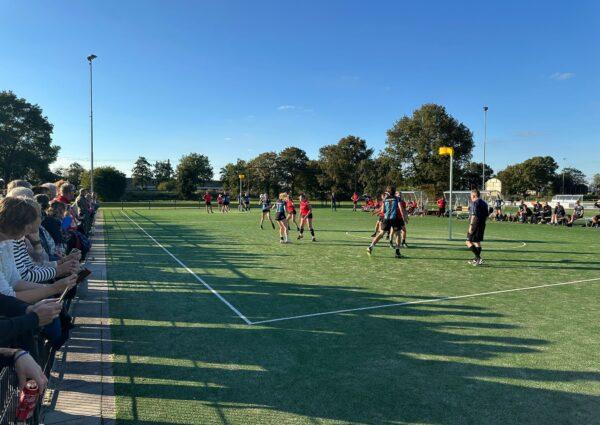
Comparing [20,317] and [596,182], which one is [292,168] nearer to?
[20,317]

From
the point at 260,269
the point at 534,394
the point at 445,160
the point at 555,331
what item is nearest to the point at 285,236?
the point at 260,269

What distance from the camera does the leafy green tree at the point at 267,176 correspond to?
80.2 metres

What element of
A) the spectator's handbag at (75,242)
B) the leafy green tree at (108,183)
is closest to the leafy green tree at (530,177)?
the leafy green tree at (108,183)

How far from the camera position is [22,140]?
60312mm

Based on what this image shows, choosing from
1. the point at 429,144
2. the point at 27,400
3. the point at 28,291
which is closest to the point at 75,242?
the point at 28,291

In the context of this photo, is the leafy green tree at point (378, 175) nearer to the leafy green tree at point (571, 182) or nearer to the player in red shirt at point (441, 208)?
the player in red shirt at point (441, 208)

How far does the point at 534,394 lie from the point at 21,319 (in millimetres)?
4398

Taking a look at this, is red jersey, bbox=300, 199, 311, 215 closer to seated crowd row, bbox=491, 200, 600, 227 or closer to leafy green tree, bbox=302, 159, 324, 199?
seated crowd row, bbox=491, 200, 600, 227

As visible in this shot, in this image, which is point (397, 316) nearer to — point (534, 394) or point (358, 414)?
point (534, 394)

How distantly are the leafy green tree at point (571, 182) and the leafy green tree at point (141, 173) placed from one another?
11656 centimetres

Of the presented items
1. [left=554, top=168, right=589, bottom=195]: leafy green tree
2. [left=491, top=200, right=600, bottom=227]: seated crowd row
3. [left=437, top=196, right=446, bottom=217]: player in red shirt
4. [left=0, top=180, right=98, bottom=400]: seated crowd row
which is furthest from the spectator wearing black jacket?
[left=554, top=168, right=589, bottom=195]: leafy green tree

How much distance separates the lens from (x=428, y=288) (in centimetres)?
823

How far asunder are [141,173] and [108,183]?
56.2 meters

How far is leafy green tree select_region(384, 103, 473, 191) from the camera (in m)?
51.6
